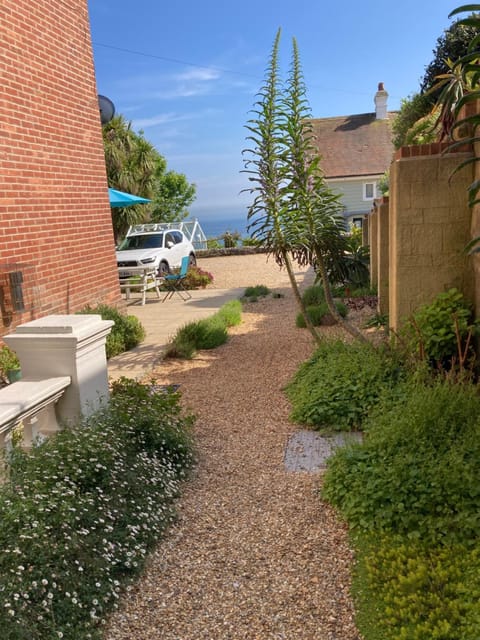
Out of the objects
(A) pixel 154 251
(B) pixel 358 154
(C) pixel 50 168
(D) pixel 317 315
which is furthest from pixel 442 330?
(B) pixel 358 154

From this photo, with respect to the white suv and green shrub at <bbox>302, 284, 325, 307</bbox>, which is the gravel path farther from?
the white suv

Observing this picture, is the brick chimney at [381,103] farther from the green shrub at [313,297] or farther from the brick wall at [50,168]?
the brick wall at [50,168]

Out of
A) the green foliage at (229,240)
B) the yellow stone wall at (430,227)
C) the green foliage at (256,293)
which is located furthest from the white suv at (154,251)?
the yellow stone wall at (430,227)

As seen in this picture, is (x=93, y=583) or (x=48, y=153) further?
(x=48, y=153)

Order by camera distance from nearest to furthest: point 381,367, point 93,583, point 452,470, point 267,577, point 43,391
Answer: point 93,583, point 267,577, point 452,470, point 43,391, point 381,367

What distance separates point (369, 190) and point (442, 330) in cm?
2541

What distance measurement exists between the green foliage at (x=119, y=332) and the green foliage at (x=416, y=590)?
16.1 feet

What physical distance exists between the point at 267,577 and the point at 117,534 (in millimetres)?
784

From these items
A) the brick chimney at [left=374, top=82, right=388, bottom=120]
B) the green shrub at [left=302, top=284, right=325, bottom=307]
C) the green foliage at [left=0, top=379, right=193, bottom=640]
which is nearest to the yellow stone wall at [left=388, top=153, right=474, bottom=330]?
the green foliage at [left=0, top=379, right=193, bottom=640]

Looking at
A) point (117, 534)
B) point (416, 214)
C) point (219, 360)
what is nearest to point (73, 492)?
point (117, 534)

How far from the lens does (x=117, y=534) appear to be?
2.69m

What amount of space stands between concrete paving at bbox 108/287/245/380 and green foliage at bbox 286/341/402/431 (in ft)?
6.94

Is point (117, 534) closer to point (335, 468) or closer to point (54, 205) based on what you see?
point (335, 468)

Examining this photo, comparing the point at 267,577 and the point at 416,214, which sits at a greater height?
the point at 416,214
